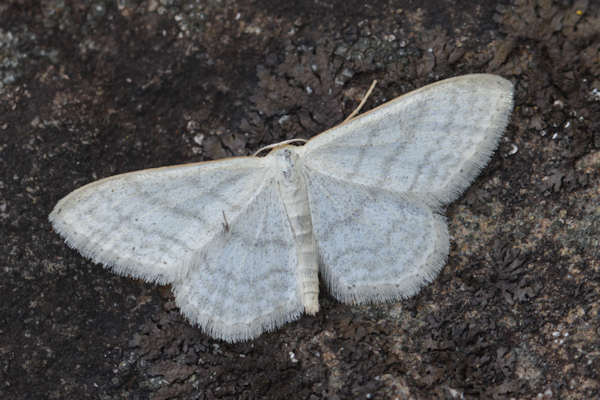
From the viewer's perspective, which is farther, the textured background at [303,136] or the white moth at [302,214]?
the textured background at [303,136]

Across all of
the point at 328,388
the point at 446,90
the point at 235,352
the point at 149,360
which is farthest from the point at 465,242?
the point at 149,360

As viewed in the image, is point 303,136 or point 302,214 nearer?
point 302,214

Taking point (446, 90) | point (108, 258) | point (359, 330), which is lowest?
point (359, 330)

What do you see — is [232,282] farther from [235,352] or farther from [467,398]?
[467,398]

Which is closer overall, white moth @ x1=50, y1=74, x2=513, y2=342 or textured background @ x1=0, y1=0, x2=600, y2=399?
white moth @ x1=50, y1=74, x2=513, y2=342
